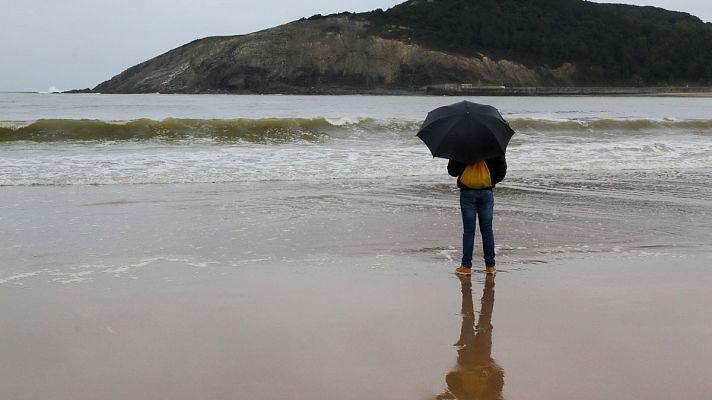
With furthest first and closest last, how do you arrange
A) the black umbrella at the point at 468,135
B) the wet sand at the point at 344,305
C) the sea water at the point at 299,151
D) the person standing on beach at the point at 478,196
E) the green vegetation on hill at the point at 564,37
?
the green vegetation on hill at the point at 564,37, the sea water at the point at 299,151, the person standing on beach at the point at 478,196, the black umbrella at the point at 468,135, the wet sand at the point at 344,305

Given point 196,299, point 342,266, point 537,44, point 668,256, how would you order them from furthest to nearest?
point 537,44 < point 668,256 < point 342,266 < point 196,299

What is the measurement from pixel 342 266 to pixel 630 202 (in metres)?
5.61

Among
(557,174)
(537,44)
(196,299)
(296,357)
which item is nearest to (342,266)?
(196,299)

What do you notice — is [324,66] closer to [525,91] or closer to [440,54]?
[440,54]

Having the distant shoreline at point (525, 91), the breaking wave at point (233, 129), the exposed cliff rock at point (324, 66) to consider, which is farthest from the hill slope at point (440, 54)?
the breaking wave at point (233, 129)

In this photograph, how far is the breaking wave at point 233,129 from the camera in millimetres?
20125

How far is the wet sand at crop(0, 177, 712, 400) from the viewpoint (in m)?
3.56

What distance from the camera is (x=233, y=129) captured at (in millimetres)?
21875

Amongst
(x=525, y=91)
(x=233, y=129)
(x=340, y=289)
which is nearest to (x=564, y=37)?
(x=525, y=91)

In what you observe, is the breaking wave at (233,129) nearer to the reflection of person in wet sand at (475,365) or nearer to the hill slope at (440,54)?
the reflection of person in wet sand at (475,365)

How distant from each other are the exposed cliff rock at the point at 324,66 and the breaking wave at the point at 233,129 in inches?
3814

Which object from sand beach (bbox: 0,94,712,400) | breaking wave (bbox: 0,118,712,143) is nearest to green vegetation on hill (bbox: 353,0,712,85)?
breaking wave (bbox: 0,118,712,143)

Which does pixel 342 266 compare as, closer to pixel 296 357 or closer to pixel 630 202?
pixel 296 357

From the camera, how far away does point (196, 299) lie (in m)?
4.94
